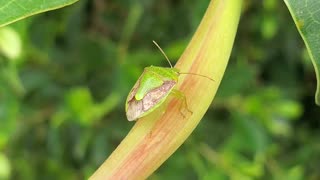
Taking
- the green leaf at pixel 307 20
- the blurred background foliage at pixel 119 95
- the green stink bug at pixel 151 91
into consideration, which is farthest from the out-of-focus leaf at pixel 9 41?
the green leaf at pixel 307 20

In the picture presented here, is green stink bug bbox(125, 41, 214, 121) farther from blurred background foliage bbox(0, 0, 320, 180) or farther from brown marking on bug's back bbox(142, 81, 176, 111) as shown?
blurred background foliage bbox(0, 0, 320, 180)

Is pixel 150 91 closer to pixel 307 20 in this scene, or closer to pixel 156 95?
pixel 156 95

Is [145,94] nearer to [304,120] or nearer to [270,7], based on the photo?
[270,7]

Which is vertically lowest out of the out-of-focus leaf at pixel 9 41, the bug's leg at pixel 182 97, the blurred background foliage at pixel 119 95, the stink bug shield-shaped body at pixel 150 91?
the blurred background foliage at pixel 119 95

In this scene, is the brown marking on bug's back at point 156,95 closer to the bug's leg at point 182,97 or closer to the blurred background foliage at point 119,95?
the bug's leg at point 182,97

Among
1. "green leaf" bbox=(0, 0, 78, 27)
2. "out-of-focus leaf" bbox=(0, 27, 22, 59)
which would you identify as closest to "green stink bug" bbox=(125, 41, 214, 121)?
"green leaf" bbox=(0, 0, 78, 27)

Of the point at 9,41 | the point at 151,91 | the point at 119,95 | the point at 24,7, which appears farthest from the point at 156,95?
the point at 119,95
